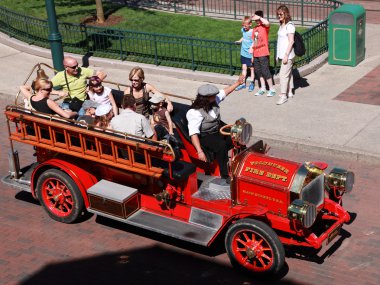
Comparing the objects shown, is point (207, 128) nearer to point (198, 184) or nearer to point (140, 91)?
point (198, 184)

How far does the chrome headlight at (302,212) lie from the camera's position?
7.62 metres

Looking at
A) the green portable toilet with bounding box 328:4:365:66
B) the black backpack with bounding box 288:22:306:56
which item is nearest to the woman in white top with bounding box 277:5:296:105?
the black backpack with bounding box 288:22:306:56

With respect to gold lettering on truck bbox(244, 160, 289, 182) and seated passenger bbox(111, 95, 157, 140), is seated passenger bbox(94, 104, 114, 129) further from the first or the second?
gold lettering on truck bbox(244, 160, 289, 182)

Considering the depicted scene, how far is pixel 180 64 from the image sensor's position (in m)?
15.7

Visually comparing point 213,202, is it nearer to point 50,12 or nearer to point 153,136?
point 153,136

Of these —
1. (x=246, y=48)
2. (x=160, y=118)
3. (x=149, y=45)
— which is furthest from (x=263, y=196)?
(x=149, y=45)

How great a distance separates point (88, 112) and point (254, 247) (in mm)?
3335

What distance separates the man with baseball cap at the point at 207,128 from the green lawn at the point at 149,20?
9.24 meters

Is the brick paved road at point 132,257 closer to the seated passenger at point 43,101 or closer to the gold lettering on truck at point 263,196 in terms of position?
the gold lettering on truck at point 263,196

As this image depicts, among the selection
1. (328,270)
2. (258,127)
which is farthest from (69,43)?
(328,270)

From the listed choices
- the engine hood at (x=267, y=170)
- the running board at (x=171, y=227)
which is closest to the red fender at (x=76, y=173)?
the running board at (x=171, y=227)

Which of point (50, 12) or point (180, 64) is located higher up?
point (50, 12)

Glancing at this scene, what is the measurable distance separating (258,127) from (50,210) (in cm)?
416

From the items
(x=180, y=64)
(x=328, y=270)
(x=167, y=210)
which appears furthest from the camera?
(x=180, y=64)
